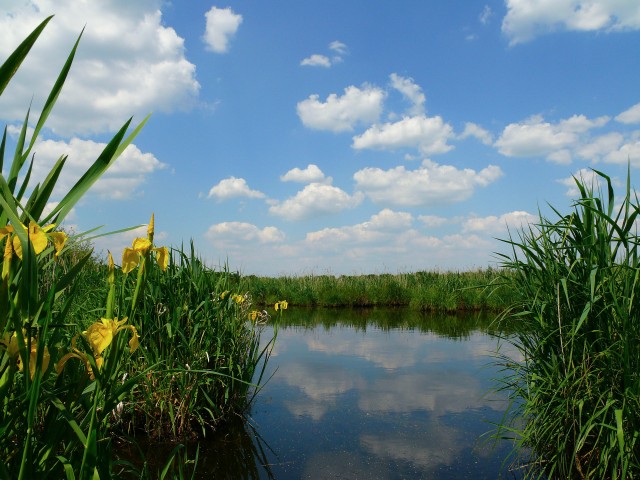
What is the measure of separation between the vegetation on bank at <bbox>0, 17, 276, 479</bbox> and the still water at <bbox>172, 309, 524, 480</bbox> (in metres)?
0.45

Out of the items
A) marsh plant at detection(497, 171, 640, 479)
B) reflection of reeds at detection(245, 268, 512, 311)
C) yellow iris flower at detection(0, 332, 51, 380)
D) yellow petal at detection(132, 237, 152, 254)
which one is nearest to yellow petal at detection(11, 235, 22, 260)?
yellow iris flower at detection(0, 332, 51, 380)

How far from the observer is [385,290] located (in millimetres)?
16531

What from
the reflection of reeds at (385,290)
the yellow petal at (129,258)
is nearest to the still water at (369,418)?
the yellow petal at (129,258)

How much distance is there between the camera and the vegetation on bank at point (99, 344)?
3.34ft

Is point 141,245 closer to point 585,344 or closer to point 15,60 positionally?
point 15,60

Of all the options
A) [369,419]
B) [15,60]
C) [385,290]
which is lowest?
[369,419]

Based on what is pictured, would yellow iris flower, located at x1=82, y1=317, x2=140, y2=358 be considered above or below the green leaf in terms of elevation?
below

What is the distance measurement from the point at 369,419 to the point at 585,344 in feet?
6.97

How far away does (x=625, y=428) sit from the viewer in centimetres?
250

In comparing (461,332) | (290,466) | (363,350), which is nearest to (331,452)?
(290,466)

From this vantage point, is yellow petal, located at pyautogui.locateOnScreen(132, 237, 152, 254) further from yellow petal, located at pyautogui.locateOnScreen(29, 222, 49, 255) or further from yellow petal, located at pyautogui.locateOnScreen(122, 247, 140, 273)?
yellow petal, located at pyautogui.locateOnScreen(29, 222, 49, 255)

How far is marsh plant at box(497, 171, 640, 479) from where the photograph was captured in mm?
2463

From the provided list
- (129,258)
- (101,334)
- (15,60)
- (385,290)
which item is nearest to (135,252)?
(129,258)

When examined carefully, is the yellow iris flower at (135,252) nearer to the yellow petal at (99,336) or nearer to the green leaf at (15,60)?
the yellow petal at (99,336)
